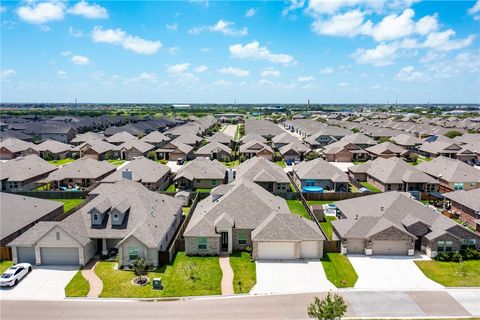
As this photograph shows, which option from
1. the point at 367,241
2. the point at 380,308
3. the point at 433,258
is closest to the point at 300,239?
the point at 367,241

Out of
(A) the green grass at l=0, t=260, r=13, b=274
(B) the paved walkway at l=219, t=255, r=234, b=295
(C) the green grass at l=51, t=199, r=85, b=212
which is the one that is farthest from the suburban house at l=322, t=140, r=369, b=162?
(A) the green grass at l=0, t=260, r=13, b=274

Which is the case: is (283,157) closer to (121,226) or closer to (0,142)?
(121,226)

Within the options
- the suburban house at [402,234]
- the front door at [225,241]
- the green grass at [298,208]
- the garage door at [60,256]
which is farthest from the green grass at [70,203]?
the suburban house at [402,234]

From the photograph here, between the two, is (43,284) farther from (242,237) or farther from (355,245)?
(355,245)

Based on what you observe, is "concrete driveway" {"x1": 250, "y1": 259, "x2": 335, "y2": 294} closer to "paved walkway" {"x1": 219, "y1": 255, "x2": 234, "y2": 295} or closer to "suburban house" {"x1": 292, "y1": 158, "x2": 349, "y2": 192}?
"paved walkway" {"x1": 219, "y1": 255, "x2": 234, "y2": 295}

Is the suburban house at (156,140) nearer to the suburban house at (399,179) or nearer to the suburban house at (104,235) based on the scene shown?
the suburban house at (399,179)

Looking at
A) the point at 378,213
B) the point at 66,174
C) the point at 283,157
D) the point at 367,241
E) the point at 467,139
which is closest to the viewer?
the point at 367,241

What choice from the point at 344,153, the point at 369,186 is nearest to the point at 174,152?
the point at 344,153
